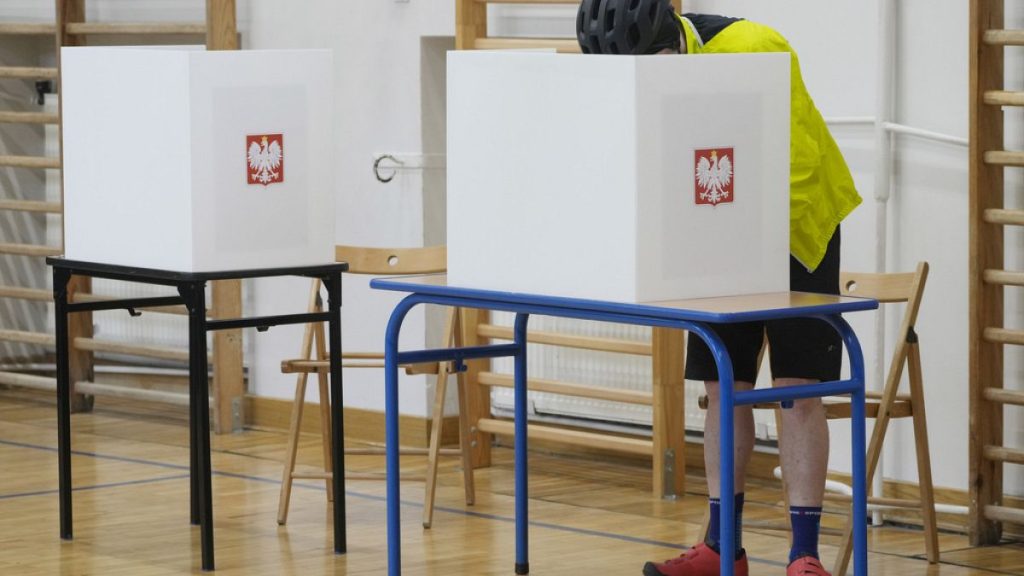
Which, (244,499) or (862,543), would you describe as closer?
(862,543)

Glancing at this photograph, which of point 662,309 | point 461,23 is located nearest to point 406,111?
point 461,23

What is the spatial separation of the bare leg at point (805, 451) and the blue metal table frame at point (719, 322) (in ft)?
1.02

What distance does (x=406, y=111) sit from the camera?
6102 mm

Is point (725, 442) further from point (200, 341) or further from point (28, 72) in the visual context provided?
point (28, 72)

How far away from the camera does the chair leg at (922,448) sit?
438 cm

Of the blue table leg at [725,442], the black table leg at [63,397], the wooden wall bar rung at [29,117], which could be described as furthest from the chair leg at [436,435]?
the wooden wall bar rung at [29,117]

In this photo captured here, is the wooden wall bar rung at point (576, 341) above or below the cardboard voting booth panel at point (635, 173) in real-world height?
below

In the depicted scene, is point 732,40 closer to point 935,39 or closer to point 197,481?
point 935,39

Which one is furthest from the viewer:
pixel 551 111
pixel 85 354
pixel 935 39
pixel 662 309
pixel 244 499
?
pixel 85 354

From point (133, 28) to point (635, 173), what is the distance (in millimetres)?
3829

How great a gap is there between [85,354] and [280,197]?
8.78ft

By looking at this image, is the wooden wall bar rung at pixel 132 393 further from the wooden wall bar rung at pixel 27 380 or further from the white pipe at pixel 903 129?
the white pipe at pixel 903 129

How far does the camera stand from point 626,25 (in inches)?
133

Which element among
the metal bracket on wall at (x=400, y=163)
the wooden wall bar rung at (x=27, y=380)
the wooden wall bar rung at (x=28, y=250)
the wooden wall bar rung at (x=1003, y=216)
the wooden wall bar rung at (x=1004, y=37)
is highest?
the wooden wall bar rung at (x=1004, y=37)
